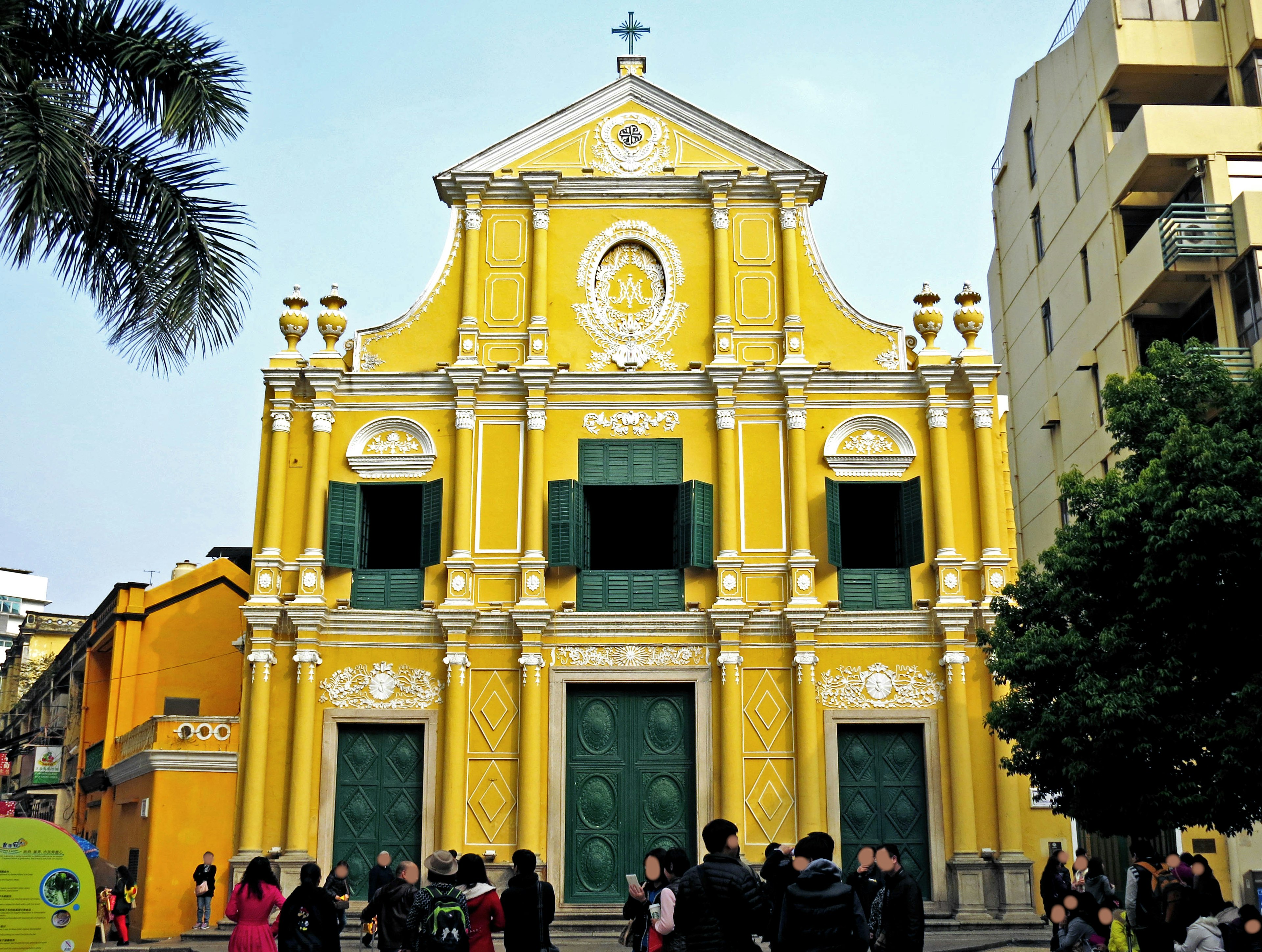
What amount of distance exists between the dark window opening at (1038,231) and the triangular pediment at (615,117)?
39.7 feet

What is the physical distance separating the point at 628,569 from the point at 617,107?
307 inches

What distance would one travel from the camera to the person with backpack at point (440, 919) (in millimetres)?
8234

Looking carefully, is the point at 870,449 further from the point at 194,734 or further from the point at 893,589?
the point at 194,734

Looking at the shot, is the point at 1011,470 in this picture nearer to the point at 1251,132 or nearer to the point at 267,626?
the point at 1251,132

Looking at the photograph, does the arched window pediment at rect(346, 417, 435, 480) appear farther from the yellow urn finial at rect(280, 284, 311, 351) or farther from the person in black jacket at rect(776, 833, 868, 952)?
the person in black jacket at rect(776, 833, 868, 952)

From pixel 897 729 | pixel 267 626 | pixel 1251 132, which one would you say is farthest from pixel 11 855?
pixel 1251 132

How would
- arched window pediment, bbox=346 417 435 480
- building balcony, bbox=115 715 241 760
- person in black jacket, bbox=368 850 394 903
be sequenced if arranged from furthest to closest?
arched window pediment, bbox=346 417 435 480 < building balcony, bbox=115 715 241 760 < person in black jacket, bbox=368 850 394 903

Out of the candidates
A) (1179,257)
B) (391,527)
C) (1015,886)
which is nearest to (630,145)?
(391,527)

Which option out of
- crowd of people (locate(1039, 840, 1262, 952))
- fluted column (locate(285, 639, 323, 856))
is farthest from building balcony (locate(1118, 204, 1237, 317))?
fluted column (locate(285, 639, 323, 856))

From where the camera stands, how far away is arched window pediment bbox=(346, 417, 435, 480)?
20.8 meters

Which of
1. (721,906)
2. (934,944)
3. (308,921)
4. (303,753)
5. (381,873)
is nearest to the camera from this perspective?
(721,906)

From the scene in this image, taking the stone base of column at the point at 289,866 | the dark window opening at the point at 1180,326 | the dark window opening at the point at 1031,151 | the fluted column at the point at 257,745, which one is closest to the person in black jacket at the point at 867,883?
the stone base of column at the point at 289,866

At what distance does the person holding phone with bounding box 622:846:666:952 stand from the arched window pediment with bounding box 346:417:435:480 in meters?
10.3

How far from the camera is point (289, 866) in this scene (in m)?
18.8
